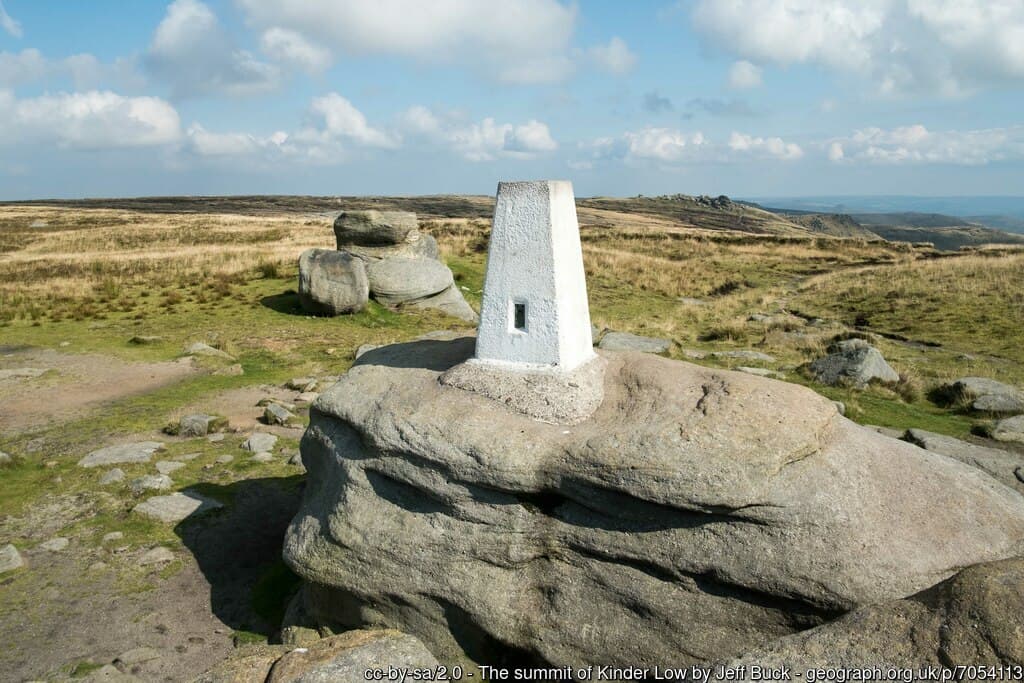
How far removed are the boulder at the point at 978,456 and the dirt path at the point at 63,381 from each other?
18.6 meters

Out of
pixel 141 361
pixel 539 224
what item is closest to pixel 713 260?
pixel 141 361

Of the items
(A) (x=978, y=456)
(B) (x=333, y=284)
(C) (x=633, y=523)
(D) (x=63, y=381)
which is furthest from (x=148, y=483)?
(A) (x=978, y=456)

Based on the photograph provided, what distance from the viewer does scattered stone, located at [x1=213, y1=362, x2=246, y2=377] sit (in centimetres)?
1947

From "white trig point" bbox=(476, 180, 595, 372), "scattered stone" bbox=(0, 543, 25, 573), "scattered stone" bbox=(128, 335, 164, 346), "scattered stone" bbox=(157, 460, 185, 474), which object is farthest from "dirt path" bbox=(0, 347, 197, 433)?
"white trig point" bbox=(476, 180, 595, 372)

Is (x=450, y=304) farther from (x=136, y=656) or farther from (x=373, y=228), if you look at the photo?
(x=136, y=656)

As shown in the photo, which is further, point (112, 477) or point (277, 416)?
point (277, 416)

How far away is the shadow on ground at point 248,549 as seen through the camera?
386 inches

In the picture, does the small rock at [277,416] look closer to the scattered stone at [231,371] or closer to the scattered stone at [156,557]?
the scattered stone at [231,371]

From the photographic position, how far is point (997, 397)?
646 inches

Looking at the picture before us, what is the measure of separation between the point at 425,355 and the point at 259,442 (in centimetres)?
612

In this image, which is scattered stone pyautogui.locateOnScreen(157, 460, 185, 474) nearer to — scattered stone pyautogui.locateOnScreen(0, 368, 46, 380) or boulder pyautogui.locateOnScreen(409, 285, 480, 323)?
scattered stone pyautogui.locateOnScreen(0, 368, 46, 380)

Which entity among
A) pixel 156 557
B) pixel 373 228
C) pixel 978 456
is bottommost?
pixel 156 557

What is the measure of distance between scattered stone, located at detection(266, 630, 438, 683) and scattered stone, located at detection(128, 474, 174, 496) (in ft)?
24.0

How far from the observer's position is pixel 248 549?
1125 cm
